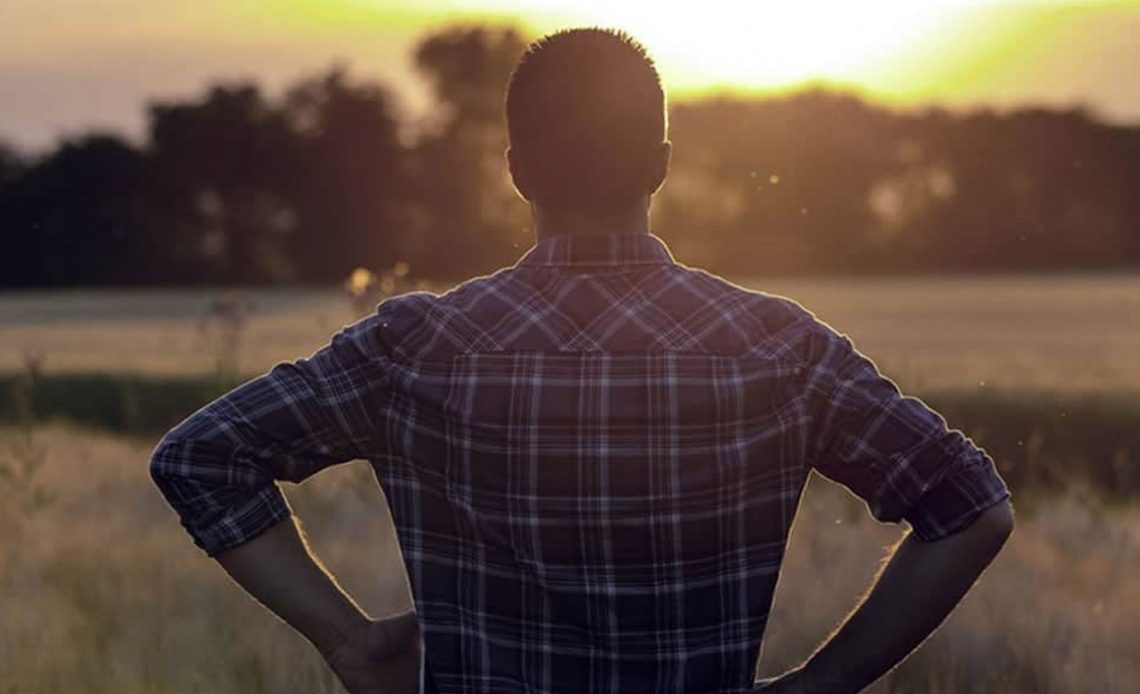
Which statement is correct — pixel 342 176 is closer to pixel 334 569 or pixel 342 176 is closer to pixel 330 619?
pixel 334 569

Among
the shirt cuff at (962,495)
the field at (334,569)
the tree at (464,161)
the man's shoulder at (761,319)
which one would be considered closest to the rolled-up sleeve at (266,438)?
the man's shoulder at (761,319)

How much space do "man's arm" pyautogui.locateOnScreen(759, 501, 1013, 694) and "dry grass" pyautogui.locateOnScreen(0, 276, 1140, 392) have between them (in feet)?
11.2

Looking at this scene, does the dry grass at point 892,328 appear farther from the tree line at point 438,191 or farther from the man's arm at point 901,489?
the man's arm at point 901,489

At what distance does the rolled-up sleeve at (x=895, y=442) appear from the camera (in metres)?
1.75

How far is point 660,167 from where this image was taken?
1842 millimetres

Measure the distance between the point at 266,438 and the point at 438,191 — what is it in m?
32.5

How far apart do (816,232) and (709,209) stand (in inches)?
168


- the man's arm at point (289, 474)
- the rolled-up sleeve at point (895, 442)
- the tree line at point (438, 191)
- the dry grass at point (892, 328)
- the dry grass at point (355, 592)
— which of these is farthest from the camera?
the tree line at point (438, 191)

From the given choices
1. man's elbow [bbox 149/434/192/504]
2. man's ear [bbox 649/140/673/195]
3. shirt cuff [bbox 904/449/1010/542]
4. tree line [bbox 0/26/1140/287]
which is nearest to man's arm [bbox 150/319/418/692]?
man's elbow [bbox 149/434/192/504]

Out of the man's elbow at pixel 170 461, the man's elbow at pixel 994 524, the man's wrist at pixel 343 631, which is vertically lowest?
the man's wrist at pixel 343 631

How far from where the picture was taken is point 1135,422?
8156mm

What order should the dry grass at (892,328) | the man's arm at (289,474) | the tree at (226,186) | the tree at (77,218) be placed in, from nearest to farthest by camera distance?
the man's arm at (289,474)
the dry grass at (892,328)
the tree at (77,218)
the tree at (226,186)

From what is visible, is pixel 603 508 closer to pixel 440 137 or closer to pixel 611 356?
pixel 611 356

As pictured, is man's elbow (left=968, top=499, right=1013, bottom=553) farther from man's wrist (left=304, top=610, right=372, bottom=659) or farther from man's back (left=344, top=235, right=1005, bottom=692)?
man's wrist (left=304, top=610, right=372, bottom=659)
